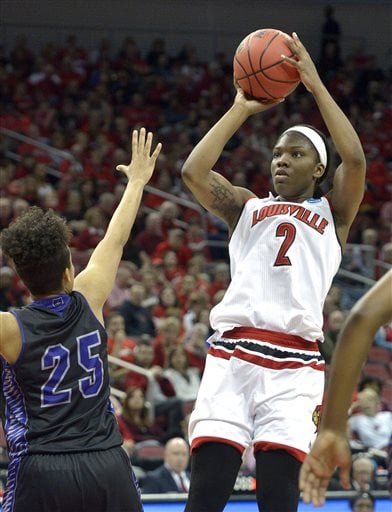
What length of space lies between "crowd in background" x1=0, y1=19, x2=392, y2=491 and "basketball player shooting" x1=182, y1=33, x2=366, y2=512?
4.52 metres

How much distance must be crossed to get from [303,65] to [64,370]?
2.00 m

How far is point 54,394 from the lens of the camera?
12.7 ft

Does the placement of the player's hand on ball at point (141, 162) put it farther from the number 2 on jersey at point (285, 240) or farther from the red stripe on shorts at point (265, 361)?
the red stripe on shorts at point (265, 361)

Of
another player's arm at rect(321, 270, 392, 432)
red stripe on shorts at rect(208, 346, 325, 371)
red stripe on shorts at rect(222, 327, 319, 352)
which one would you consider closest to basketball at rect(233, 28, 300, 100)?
red stripe on shorts at rect(222, 327, 319, 352)

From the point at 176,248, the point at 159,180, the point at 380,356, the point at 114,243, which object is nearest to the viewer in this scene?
the point at 114,243

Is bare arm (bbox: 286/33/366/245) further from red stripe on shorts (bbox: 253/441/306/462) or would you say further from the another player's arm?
the another player's arm

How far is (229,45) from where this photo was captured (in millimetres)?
19953

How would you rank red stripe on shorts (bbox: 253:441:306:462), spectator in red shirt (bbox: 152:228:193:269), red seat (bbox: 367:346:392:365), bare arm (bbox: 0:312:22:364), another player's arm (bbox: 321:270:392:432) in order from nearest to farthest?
another player's arm (bbox: 321:270:392:432) → bare arm (bbox: 0:312:22:364) → red stripe on shorts (bbox: 253:441:306:462) → red seat (bbox: 367:346:392:365) → spectator in red shirt (bbox: 152:228:193:269)

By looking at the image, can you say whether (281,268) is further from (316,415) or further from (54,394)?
(54,394)

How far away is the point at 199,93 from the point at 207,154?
14.4 metres

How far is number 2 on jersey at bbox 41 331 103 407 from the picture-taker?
3852 mm

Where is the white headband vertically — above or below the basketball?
below

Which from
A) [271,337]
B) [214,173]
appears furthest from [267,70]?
[271,337]

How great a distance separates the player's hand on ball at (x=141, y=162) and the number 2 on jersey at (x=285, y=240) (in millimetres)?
666
